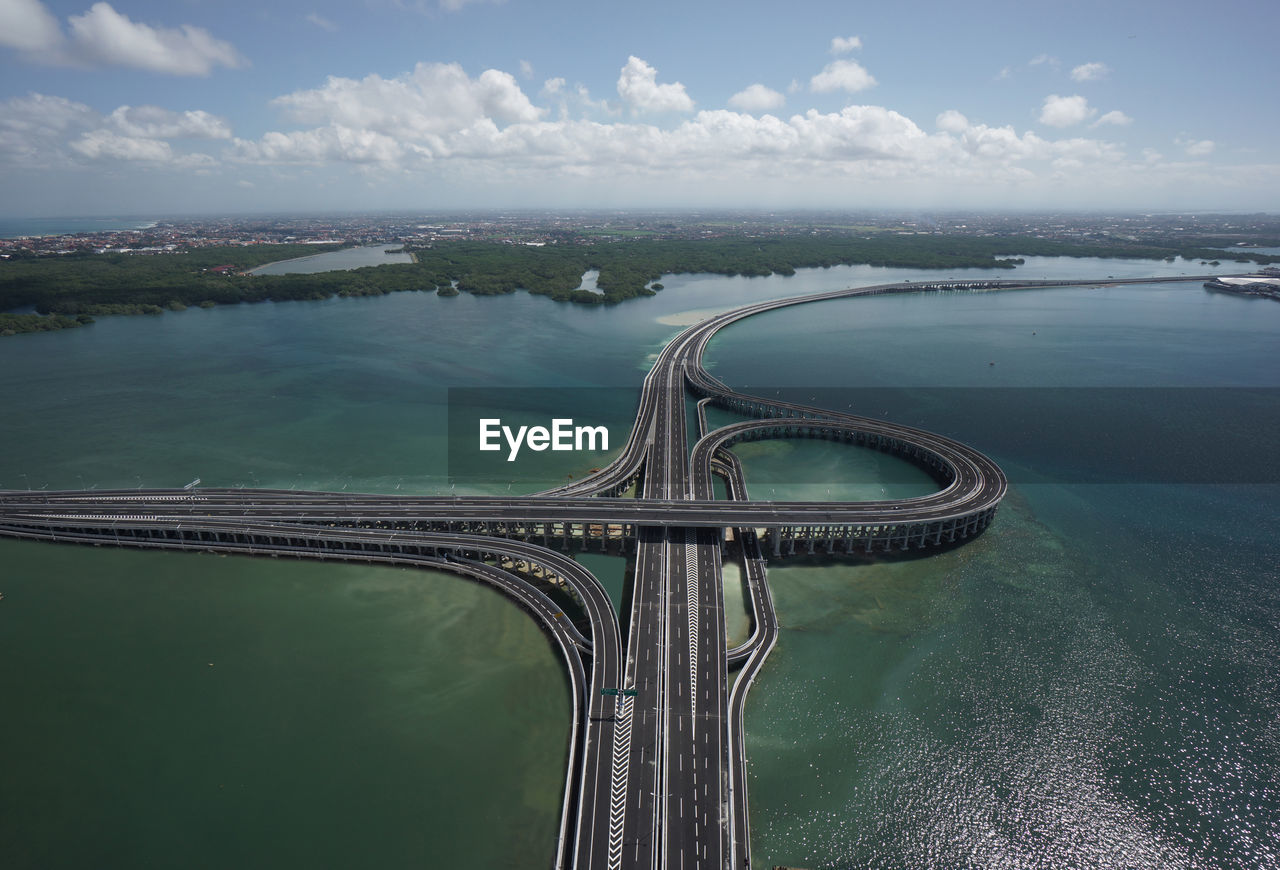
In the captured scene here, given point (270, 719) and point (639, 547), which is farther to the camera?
point (639, 547)

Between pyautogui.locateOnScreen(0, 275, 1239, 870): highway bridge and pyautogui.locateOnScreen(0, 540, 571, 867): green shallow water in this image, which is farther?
pyautogui.locateOnScreen(0, 275, 1239, 870): highway bridge

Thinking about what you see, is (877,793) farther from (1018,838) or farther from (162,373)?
(162,373)

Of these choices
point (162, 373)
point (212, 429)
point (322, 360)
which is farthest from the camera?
point (322, 360)

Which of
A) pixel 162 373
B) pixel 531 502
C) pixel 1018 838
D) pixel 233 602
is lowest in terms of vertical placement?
pixel 1018 838

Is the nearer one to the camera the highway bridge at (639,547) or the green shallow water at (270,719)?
the green shallow water at (270,719)

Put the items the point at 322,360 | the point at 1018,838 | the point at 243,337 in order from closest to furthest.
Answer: the point at 1018,838 → the point at 322,360 → the point at 243,337

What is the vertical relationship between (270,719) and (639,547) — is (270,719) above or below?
below

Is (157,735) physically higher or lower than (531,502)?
lower

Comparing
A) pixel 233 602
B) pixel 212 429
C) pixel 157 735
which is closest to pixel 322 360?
pixel 212 429
